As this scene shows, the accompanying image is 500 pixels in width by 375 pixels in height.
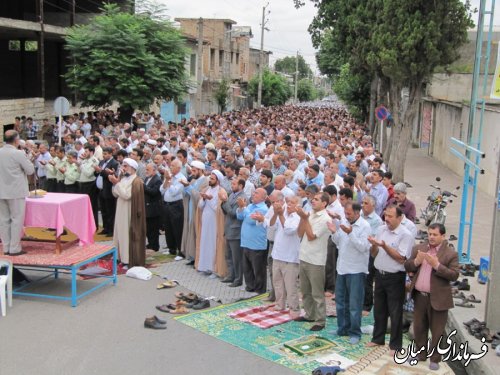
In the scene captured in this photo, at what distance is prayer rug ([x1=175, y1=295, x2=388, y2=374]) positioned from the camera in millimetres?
6516

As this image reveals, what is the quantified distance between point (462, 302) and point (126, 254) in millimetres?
5363

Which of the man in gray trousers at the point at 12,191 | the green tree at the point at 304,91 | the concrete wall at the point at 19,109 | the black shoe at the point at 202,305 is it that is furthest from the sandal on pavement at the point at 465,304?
the green tree at the point at 304,91

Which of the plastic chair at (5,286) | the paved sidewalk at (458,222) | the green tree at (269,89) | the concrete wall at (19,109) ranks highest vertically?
Answer: the green tree at (269,89)

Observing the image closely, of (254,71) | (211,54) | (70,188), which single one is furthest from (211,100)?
(70,188)

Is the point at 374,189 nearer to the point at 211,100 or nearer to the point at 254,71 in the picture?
the point at 211,100

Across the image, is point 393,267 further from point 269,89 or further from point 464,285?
point 269,89

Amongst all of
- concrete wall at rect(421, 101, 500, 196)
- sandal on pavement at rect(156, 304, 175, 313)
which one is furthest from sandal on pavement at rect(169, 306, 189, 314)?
concrete wall at rect(421, 101, 500, 196)

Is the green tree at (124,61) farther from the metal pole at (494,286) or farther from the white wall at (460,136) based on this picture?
the metal pole at (494,286)

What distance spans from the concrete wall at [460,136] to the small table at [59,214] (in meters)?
8.84

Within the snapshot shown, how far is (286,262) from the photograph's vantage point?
7797 mm

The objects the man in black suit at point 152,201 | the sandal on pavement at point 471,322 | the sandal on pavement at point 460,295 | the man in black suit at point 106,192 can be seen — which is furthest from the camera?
the man in black suit at point 106,192

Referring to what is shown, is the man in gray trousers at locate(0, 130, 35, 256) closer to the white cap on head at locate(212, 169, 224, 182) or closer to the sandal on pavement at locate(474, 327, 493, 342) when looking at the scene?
the white cap on head at locate(212, 169, 224, 182)

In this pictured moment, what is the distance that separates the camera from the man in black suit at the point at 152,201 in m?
10.6

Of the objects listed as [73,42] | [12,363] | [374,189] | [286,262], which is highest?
[73,42]
